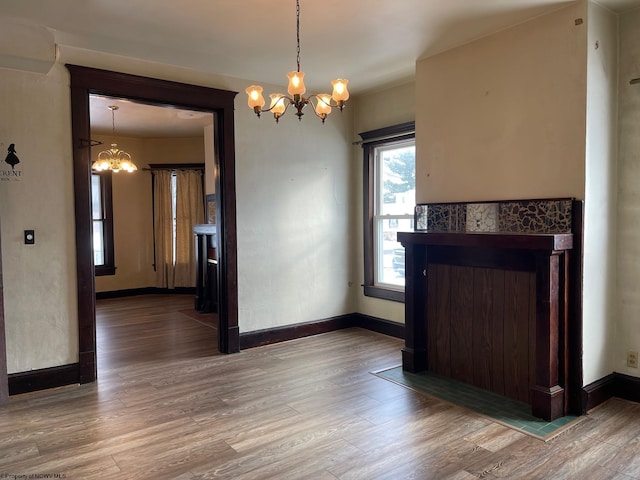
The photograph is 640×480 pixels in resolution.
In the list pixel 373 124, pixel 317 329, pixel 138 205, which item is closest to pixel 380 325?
pixel 317 329

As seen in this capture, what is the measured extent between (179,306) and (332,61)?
4623 mm

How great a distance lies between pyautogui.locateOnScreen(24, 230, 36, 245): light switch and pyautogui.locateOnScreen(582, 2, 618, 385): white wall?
397 cm

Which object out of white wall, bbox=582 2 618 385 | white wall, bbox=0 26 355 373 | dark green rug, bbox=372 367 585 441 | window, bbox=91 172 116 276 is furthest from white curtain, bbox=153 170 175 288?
white wall, bbox=582 2 618 385

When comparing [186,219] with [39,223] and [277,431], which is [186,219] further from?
[277,431]

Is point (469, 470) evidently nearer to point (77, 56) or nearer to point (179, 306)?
point (77, 56)

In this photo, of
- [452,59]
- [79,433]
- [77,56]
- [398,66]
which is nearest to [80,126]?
[77,56]

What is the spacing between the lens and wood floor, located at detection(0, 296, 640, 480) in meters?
2.44

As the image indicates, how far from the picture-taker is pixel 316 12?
10.4 ft

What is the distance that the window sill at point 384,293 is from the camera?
499 centimetres

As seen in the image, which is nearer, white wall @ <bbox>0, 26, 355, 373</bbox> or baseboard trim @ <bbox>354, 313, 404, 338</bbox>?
white wall @ <bbox>0, 26, 355, 373</bbox>

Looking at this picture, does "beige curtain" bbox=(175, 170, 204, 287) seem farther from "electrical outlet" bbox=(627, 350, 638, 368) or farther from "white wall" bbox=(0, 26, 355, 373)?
"electrical outlet" bbox=(627, 350, 638, 368)

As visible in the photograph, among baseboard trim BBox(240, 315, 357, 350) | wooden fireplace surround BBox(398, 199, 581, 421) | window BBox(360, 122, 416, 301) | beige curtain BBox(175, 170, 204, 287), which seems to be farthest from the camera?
beige curtain BBox(175, 170, 204, 287)

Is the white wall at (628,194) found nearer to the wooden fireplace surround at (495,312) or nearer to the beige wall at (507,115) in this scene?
the beige wall at (507,115)

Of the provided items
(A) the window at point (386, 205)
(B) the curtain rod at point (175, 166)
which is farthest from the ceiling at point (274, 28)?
(B) the curtain rod at point (175, 166)
